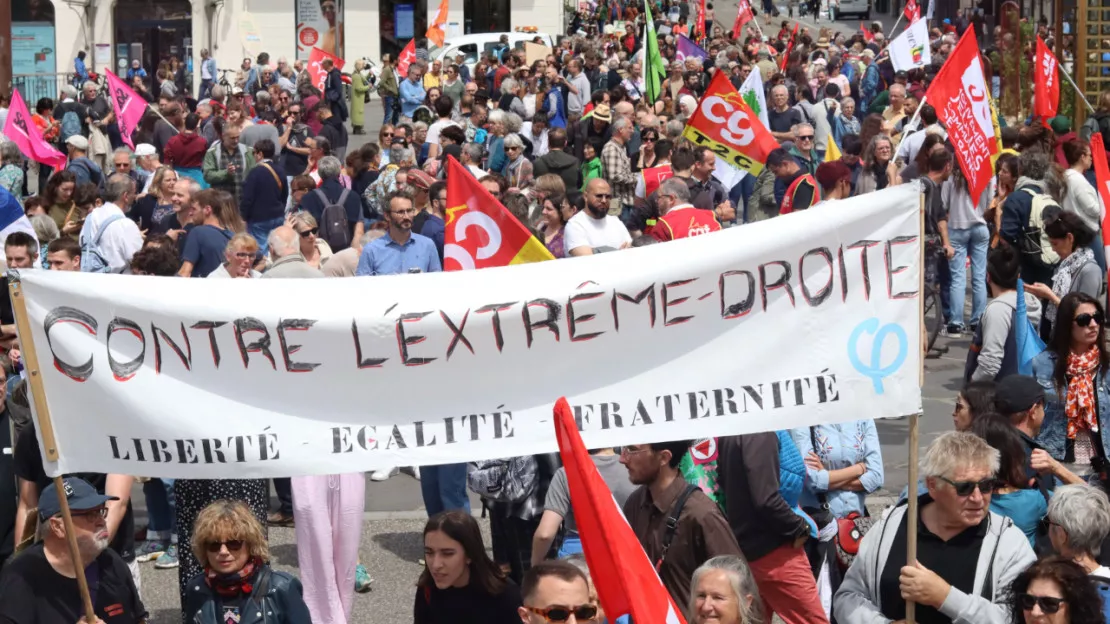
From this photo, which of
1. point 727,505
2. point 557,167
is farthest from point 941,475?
point 557,167

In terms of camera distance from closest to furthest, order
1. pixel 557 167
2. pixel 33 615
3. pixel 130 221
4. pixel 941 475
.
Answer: pixel 941 475
pixel 33 615
pixel 130 221
pixel 557 167

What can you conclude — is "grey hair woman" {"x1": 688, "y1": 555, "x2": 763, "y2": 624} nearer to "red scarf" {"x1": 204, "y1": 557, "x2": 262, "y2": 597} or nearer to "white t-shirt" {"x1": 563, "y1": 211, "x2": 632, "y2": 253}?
"red scarf" {"x1": 204, "y1": 557, "x2": 262, "y2": 597}

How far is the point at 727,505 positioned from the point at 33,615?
2.42 m

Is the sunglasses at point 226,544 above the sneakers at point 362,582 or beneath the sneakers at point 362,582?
above

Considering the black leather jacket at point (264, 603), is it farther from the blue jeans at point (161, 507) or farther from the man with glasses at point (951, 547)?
the blue jeans at point (161, 507)

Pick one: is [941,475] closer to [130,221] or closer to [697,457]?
[697,457]

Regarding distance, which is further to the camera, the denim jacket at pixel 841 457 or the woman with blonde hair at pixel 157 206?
the woman with blonde hair at pixel 157 206

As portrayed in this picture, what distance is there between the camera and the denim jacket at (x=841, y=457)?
6410 millimetres

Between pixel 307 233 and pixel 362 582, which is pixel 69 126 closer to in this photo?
pixel 307 233

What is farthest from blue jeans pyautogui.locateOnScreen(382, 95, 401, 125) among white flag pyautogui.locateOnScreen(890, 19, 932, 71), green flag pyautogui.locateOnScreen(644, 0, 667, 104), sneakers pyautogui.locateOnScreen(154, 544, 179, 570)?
sneakers pyautogui.locateOnScreen(154, 544, 179, 570)

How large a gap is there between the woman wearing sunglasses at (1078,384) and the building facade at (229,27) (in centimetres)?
3661

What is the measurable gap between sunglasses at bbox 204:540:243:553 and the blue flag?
4.19m

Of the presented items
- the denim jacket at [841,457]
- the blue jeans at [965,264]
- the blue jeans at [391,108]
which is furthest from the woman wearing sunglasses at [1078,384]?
the blue jeans at [391,108]

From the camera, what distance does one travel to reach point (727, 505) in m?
5.92
